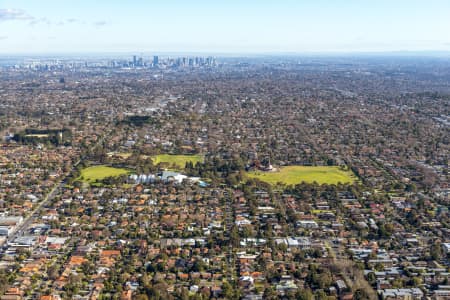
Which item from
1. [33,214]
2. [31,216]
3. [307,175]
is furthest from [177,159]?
[31,216]

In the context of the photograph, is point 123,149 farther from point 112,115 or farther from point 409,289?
point 409,289

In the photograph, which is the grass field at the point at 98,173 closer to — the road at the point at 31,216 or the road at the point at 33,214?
the road at the point at 33,214

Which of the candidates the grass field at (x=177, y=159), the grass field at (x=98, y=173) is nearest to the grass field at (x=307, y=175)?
the grass field at (x=177, y=159)

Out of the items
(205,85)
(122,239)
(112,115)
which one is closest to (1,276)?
(122,239)

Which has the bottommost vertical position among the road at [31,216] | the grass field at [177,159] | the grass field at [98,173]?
the road at [31,216]

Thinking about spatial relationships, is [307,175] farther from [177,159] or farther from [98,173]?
[98,173]

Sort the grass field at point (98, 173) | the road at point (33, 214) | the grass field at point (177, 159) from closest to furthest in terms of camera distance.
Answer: the road at point (33, 214) → the grass field at point (98, 173) → the grass field at point (177, 159)
